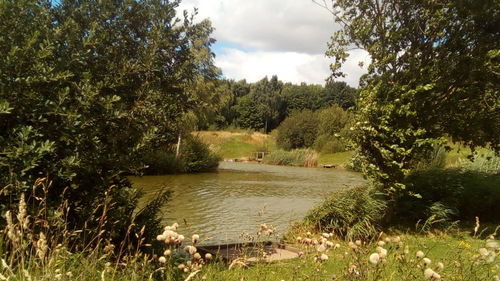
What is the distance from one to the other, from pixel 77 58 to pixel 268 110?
7743 centimetres

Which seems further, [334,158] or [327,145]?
[327,145]

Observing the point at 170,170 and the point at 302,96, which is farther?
the point at 302,96

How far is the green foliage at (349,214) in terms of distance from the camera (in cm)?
791

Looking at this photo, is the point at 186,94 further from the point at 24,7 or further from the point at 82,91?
the point at 24,7

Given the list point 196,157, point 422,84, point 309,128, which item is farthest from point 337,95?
point 422,84

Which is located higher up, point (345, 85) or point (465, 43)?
point (345, 85)

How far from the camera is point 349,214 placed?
799 centimetres

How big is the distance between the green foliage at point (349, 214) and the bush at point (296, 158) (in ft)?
99.4

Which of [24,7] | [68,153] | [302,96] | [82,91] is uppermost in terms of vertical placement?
[302,96]

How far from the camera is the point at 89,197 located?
15.1ft

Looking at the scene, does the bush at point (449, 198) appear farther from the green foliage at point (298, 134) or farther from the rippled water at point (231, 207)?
the green foliage at point (298, 134)

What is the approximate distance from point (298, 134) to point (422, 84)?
4488 cm

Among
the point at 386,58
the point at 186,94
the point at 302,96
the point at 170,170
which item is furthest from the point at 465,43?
the point at 302,96

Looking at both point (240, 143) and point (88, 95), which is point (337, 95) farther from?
point (88, 95)
